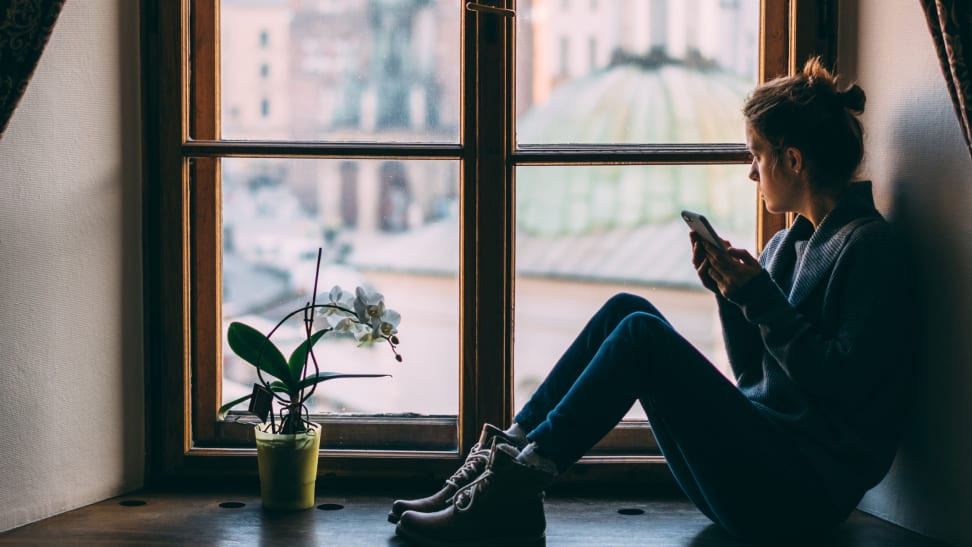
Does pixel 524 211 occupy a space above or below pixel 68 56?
below

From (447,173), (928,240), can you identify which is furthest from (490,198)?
(928,240)

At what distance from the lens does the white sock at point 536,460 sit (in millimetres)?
1673

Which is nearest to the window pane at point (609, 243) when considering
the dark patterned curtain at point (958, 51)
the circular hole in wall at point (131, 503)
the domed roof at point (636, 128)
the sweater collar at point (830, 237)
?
the domed roof at point (636, 128)

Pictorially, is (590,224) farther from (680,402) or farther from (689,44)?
(680,402)

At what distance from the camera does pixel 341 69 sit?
2.15 meters

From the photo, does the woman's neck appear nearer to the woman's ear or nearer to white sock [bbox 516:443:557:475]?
the woman's ear

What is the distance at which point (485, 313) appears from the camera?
82.7 inches

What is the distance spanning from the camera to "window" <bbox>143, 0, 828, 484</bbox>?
2109 millimetres

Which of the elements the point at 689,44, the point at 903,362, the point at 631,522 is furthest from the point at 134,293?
the point at 903,362

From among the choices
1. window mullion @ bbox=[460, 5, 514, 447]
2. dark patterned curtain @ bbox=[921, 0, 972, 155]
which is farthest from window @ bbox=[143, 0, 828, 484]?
dark patterned curtain @ bbox=[921, 0, 972, 155]

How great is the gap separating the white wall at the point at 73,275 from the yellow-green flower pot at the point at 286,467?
379 mm

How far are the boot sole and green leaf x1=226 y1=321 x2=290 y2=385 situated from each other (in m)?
0.45

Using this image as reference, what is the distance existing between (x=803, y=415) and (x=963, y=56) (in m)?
0.68

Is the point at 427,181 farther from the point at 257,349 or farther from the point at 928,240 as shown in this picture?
the point at 928,240
